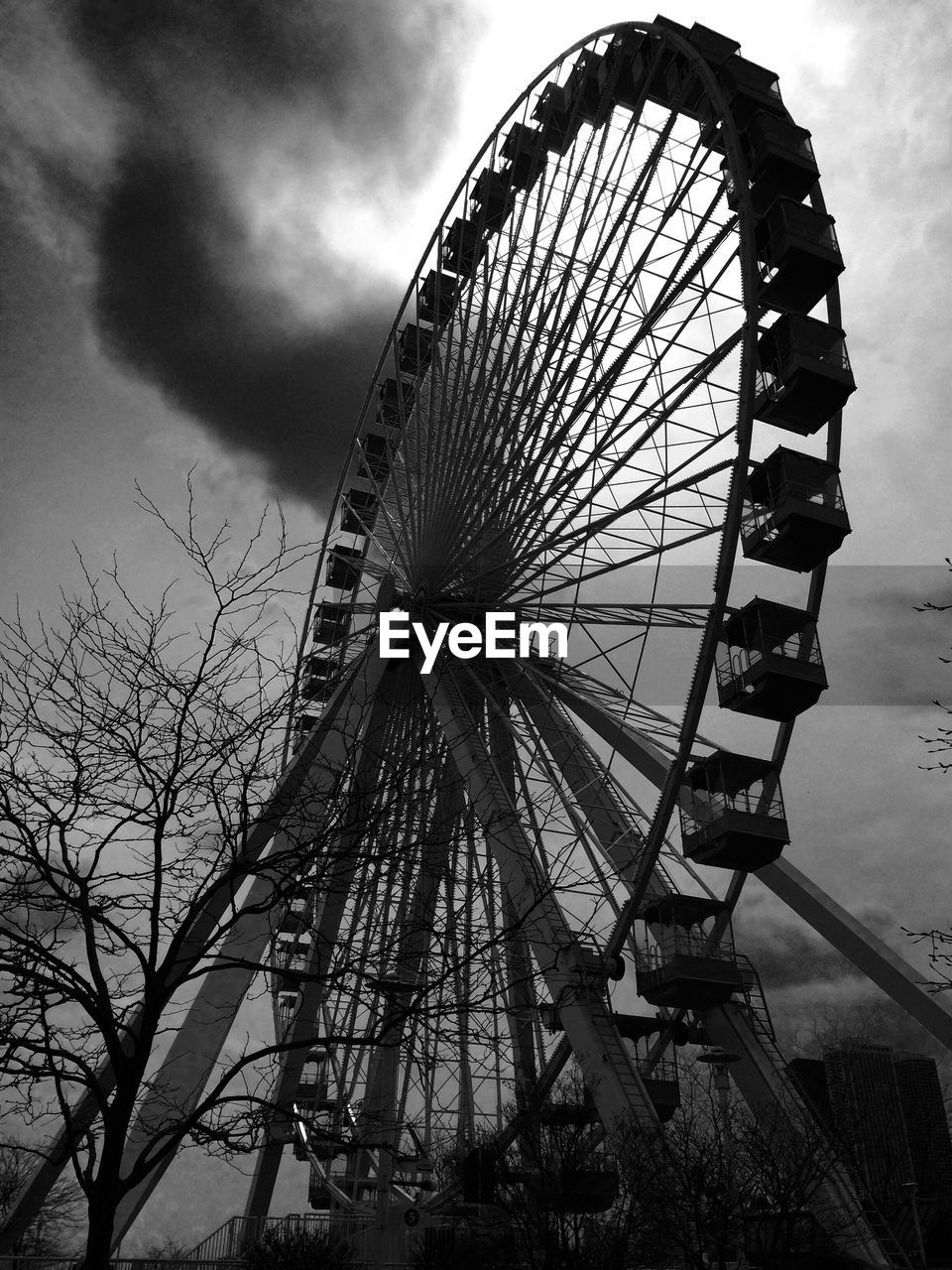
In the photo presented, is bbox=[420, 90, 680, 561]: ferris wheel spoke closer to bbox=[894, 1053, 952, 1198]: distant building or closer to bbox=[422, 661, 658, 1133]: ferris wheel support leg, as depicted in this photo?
bbox=[422, 661, 658, 1133]: ferris wheel support leg

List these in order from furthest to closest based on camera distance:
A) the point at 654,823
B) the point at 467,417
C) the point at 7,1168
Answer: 1. the point at 7,1168
2. the point at 467,417
3. the point at 654,823

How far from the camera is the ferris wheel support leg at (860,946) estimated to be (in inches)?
596

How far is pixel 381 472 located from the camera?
28.1 m

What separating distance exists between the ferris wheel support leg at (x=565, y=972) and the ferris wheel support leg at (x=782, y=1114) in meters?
2.84

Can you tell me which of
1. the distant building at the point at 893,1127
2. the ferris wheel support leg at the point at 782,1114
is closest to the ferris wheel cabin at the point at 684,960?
the ferris wheel support leg at the point at 782,1114

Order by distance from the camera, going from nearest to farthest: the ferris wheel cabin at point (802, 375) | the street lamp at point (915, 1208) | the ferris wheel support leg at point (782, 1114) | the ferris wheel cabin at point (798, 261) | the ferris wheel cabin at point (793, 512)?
the ferris wheel support leg at point (782, 1114), the ferris wheel cabin at point (793, 512), the ferris wheel cabin at point (802, 375), the ferris wheel cabin at point (798, 261), the street lamp at point (915, 1208)

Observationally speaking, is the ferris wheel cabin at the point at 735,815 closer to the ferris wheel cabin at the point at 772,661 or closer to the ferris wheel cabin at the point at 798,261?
the ferris wheel cabin at the point at 772,661

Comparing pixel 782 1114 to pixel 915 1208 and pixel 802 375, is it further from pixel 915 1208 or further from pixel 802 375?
pixel 802 375

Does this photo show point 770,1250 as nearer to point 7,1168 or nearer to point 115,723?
point 115,723

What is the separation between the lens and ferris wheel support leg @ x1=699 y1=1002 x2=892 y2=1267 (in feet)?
46.8

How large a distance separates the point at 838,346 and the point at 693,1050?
442 inches

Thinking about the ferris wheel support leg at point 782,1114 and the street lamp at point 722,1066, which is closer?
the ferris wheel support leg at point 782,1114

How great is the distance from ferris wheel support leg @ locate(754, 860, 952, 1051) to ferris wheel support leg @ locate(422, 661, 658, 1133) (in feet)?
12.5

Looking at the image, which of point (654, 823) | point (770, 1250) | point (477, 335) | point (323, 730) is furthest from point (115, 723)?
point (477, 335)
